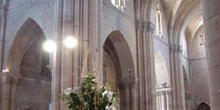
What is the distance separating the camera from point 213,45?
10.4 feet

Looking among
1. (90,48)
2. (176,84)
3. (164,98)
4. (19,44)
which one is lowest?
(164,98)

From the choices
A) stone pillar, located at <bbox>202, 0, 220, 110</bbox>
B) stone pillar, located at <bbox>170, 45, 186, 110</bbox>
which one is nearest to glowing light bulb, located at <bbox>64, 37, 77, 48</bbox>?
stone pillar, located at <bbox>202, 0, 220, 110</bbox>

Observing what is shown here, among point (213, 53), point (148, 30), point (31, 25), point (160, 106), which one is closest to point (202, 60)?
point (160, 106)

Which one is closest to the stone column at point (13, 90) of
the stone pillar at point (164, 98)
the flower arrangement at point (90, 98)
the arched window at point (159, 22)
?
the flower arrangement at point (90, 98)

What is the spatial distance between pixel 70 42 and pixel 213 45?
27.3 feet

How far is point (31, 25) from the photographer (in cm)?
1448

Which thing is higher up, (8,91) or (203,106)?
(8,91)

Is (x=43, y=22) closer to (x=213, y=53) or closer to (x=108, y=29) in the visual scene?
(x=108, y=29)

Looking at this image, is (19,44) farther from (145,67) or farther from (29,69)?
(145,67)

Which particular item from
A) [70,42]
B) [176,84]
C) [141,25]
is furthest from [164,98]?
[70,42]

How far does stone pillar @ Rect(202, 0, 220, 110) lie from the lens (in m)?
3.10

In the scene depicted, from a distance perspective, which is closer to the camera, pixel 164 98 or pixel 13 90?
pixel 13 90

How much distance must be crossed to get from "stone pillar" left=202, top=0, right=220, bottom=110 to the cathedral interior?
15.7ft

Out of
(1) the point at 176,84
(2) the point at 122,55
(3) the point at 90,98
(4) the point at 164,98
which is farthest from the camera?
(1) the point at 176,84
